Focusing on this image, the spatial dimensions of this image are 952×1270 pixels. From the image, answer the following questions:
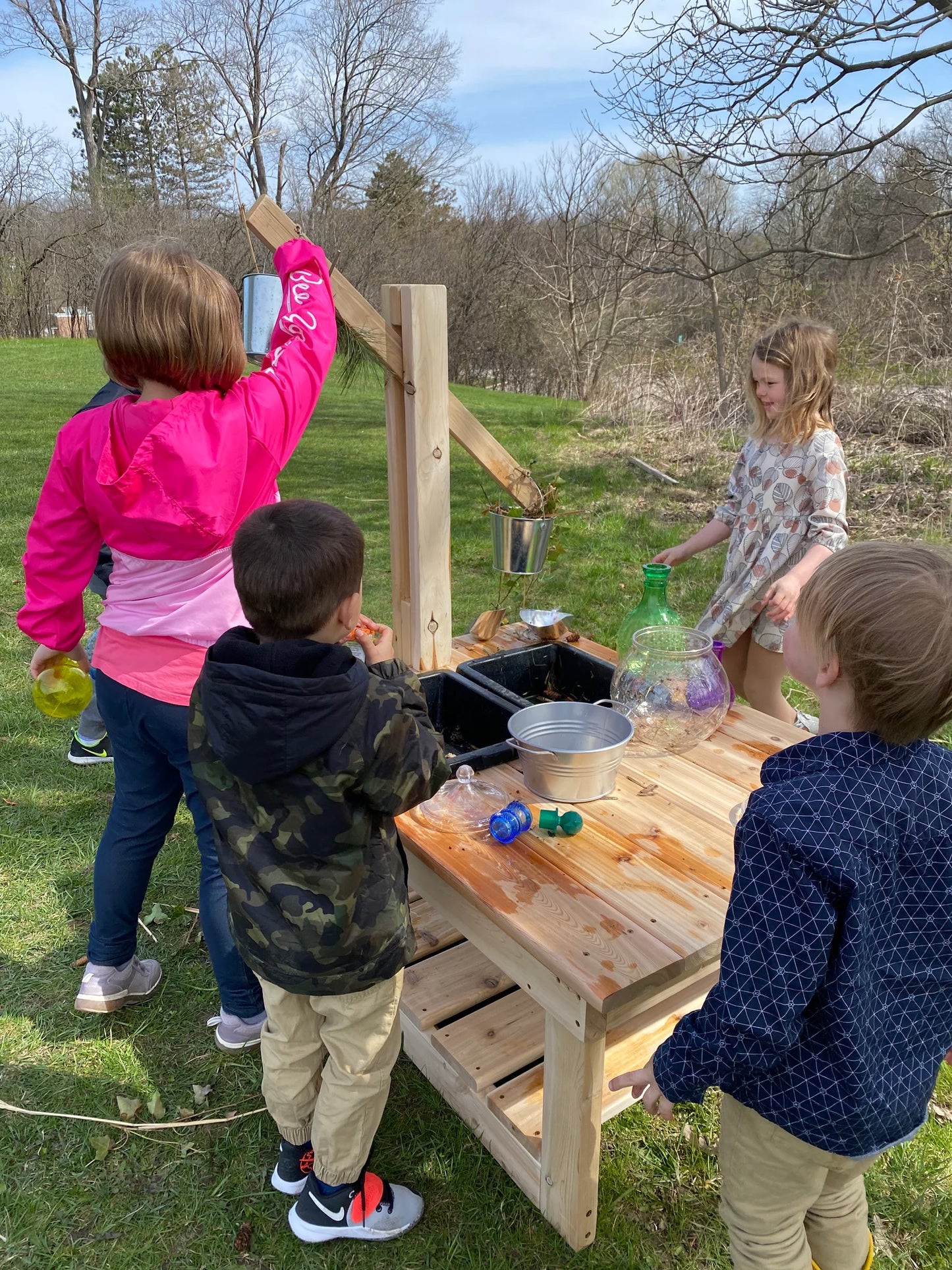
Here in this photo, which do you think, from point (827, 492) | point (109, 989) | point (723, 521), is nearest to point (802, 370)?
point (827, 492)

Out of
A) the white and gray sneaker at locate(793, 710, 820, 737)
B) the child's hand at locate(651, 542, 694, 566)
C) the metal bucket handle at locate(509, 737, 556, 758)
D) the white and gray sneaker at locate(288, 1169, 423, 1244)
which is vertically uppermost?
the child's hand at locate(651, 542, 694, 566)

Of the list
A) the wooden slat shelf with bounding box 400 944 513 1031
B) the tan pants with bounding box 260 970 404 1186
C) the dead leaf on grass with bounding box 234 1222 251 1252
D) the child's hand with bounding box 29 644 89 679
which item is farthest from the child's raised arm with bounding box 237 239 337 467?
the dead leaf on grass with bounding box 234 1222 251 1252

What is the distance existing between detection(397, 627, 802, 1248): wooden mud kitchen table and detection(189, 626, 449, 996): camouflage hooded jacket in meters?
0.21

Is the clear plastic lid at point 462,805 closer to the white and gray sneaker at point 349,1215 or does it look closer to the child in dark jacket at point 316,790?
the child in dark jacket at point 316,790

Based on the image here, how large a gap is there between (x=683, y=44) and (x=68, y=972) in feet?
20.7

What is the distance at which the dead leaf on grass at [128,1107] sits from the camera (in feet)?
6.31

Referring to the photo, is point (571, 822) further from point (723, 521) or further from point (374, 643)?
point (723, 521)

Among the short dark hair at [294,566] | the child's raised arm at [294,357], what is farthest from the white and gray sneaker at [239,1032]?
the child's raised arm at [294,357]

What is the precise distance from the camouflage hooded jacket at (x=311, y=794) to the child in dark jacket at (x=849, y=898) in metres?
0.51

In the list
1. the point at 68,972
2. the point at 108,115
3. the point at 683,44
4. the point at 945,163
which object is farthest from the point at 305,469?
the point at 108,115

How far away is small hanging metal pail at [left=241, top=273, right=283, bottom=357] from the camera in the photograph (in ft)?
6.31

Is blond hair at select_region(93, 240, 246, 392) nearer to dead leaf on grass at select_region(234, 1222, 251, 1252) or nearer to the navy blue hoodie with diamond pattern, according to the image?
the navy blue hoodie with diamond pattern

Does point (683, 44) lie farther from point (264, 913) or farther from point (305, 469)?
point (264, 913)

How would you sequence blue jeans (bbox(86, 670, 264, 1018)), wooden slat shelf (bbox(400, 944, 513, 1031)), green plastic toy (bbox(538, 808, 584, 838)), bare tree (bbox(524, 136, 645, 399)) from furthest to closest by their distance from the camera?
bare tree (bbox(524, 136, 645, 399))
wooden slat shelf (bbox(400, 944, 513, 1031))
blue jeans (bbox(86, 670, 264, 1018))
green plastic toy (bbox(538, 808, 584, 838))
